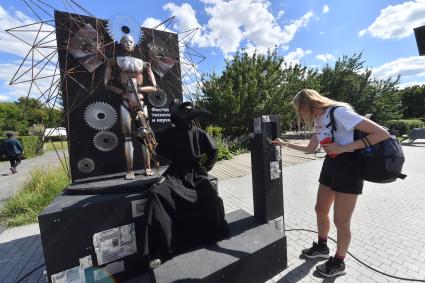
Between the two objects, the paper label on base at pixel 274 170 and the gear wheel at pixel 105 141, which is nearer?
the paper label on base at pixel 274 170

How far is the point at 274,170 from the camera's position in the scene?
2.79m

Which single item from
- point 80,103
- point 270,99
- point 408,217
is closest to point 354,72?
point 270,99

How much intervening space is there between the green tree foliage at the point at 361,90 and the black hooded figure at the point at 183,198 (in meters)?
16.6

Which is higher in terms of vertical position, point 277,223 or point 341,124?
point 341,124

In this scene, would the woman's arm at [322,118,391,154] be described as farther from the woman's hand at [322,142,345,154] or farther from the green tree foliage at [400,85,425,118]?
the green tree foliage at [400,85,425,118]

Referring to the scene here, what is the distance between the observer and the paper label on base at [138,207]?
7.41ft

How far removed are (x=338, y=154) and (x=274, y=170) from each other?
0.89 meters

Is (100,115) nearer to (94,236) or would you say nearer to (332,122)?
(94,236)

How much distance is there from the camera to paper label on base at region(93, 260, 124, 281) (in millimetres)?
2178

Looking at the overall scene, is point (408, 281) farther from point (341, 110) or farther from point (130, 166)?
point (130, 166)

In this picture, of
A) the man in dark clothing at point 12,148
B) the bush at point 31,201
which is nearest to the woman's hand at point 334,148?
the bush at point 31,201

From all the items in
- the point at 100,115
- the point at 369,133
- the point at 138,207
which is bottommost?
the point at 138,207

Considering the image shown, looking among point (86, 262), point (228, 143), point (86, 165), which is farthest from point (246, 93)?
point (86, 262)

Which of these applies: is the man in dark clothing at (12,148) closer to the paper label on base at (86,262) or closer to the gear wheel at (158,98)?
the gear wheel at (158,98)
